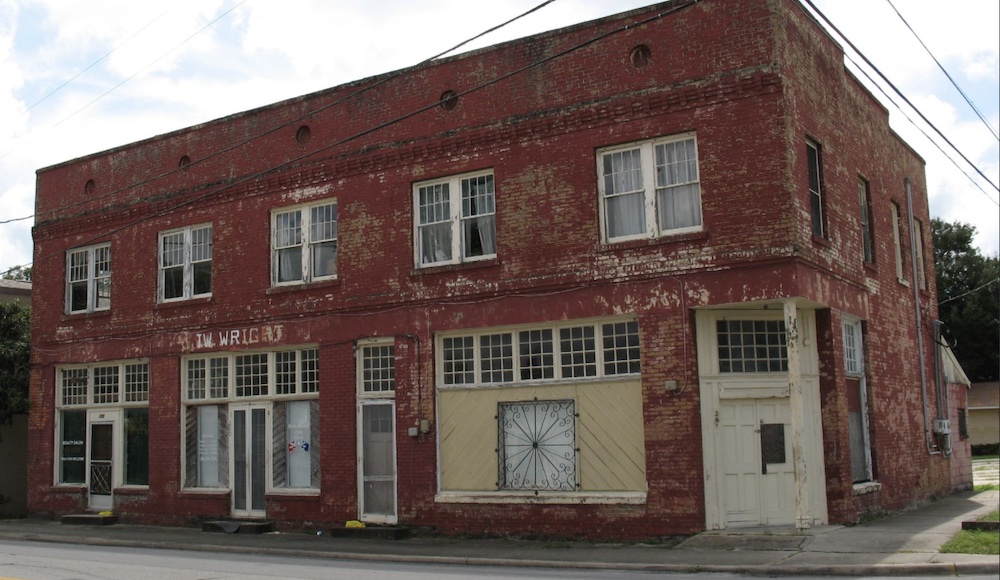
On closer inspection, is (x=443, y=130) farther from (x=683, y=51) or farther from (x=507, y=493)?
(x=507, y=493)

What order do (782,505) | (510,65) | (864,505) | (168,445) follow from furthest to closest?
1. (168,445)
2. (510,65)
3. (864,505)
4. (782,505)

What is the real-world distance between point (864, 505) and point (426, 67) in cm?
1081

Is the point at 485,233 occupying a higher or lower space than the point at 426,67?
lower

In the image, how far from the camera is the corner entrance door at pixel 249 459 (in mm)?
20422

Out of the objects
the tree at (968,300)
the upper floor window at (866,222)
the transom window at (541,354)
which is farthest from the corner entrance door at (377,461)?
the tree at (968,300)

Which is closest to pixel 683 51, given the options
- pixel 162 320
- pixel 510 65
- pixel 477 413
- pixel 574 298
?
pixel 510 65

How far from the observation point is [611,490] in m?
16.2

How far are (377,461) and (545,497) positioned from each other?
374 centimetres

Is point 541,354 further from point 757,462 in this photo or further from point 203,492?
point 203,492

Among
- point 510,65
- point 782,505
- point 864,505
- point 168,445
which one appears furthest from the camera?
point 168,445

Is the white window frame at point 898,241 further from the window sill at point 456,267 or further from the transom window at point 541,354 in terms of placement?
the window sill at point 456,267

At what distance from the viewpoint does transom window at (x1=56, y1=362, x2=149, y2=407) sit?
74.5ft

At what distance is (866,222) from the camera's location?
19172 millimetres

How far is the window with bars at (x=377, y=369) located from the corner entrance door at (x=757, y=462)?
634cm
